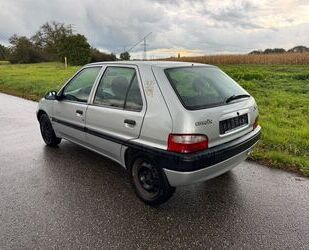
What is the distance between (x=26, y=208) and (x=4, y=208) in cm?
26

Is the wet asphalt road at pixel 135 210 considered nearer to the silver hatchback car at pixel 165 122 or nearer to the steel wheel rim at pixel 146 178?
the steel wheel rim at pixel 146 178

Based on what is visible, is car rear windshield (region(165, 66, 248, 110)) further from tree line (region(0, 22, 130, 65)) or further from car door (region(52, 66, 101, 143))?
tree line (region(0, 22, 130, 65))

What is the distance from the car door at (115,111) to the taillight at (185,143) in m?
0.49

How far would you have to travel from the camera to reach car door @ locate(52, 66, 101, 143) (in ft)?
14.7

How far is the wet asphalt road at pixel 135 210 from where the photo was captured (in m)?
2.92

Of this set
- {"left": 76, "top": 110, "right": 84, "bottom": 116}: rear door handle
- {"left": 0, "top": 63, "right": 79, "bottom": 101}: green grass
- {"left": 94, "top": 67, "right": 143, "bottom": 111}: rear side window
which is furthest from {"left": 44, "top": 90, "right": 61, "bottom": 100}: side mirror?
{"left": 0, "top": 63, "right": 79, "bottom": 101}: green grass

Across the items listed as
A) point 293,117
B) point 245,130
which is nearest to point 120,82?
point 245,130

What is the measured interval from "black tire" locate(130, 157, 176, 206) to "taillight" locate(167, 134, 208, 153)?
34cm

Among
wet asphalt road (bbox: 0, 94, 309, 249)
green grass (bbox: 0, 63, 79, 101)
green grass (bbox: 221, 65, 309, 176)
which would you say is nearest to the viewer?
wet asphalt road (bbox: 0, 94, 309, 249)

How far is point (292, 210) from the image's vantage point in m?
3.43

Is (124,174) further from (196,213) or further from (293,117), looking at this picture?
(293,117)

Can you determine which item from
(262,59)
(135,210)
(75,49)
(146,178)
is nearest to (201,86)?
(146,178)

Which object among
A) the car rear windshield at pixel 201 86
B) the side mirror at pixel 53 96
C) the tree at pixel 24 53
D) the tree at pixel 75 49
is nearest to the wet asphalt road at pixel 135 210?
the side mirror at pixel 53 96

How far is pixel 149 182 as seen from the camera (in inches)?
142
